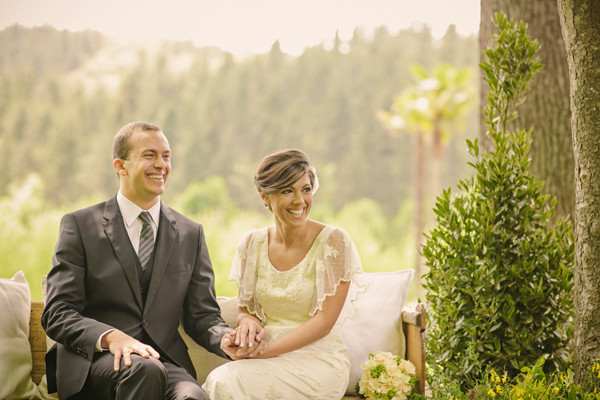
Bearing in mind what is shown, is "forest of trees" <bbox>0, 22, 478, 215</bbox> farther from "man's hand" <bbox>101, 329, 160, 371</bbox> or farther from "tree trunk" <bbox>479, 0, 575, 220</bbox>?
"man's hand" <bbox>101, 329, 160, 371</bbox>

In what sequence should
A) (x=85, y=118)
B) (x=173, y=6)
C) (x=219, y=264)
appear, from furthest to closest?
(x=173, y=6), (x=85, y=118), (x=219, y=264)

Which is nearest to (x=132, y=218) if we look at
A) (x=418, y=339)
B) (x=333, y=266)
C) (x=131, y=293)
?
(x=131, y=293)

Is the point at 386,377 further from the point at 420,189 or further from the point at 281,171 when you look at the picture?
the point at 420,189

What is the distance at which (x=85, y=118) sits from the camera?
28.4m

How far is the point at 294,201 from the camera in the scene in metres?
3.07

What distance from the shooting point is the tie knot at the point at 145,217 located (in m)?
3.15

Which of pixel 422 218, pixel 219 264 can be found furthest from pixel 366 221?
pixel 422 218

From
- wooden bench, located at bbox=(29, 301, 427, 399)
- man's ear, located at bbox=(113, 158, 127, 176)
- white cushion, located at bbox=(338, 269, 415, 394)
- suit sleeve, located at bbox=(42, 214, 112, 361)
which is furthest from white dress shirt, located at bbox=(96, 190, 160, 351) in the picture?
white cushion, located at bbox=(338, 269, 415, 394)

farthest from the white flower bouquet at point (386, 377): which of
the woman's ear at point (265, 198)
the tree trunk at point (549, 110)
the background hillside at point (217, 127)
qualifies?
the background hillside at point (217, 127)

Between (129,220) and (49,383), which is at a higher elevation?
(129,220)

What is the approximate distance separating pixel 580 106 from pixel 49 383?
2.83 metres

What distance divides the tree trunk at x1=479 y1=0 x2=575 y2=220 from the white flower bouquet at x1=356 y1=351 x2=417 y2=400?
183 cm

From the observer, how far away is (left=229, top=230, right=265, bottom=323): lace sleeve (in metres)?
3.22

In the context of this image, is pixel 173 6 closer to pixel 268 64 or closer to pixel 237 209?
pixel 268 64
